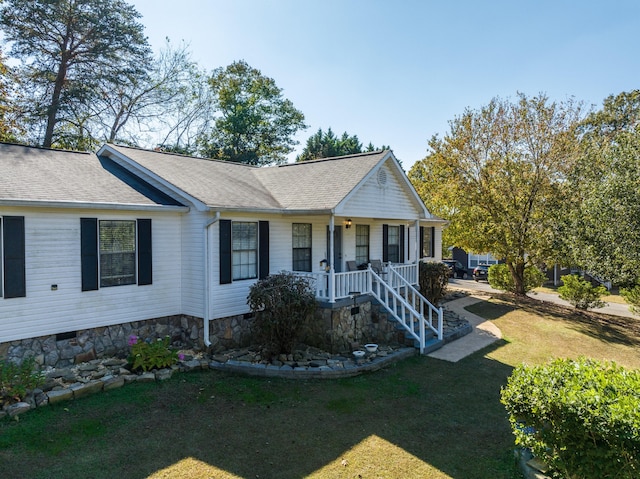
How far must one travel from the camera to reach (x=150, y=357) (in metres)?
8.51

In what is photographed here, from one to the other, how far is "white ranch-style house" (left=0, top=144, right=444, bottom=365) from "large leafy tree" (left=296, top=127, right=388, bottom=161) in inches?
885

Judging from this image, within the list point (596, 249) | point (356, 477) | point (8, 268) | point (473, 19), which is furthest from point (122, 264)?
point (596, 249)

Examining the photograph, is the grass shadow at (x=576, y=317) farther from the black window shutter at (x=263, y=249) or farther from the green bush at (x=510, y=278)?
the black window shutter at (x=263, y=249)

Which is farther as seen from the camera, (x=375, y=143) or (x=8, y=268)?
(x=375, y=143)

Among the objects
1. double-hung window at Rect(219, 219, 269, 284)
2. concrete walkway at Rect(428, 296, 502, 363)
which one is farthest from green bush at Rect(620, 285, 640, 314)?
double-hung window at Rect(219, 219, 269, 284)

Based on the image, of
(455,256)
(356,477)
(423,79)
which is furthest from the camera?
(455,256)

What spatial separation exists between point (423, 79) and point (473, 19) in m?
3.33

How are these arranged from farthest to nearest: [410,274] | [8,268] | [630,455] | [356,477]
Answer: [410,274]
[8,268]
[356,477]
[630,455]

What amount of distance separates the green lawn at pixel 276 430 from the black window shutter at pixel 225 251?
7.71 feet

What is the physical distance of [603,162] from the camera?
45.3 ft

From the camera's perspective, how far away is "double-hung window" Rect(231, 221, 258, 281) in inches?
410

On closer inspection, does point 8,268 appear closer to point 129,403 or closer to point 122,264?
point 122,264

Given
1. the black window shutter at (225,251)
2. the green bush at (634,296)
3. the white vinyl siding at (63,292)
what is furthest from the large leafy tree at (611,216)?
the white vinyl siding at (63,292)

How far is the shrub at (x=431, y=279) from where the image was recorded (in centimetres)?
1567
